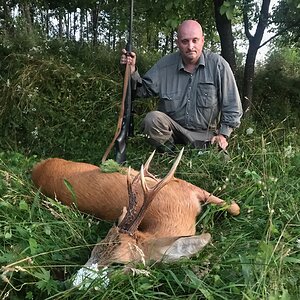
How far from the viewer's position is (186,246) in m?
2.85

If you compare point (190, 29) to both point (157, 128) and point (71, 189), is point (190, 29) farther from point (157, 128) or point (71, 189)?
point (71, 189)

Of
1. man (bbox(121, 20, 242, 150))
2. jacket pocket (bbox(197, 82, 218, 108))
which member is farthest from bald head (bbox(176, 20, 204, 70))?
jacket pocket (bbox(197, 82, 218, 108))

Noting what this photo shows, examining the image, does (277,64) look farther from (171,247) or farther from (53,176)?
(171,247)

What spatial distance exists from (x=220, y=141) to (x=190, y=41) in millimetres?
1106

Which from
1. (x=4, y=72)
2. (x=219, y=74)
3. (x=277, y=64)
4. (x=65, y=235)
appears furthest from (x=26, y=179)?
(x=277, y=64)

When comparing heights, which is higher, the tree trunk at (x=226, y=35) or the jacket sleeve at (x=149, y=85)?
the tree trunk at (x=226, y=35)

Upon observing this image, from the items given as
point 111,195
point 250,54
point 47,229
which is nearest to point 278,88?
point 250,54

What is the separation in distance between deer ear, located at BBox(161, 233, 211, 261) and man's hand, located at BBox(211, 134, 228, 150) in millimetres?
2242

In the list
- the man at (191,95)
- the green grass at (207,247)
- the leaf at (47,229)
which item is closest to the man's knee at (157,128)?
the man at (191,95)

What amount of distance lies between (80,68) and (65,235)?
5.33 m

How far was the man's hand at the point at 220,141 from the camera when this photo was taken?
508cm

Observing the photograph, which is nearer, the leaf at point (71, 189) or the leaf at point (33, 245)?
the leaf at point (33, 245)

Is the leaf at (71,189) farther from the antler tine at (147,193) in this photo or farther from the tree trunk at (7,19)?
the tree trunk at (7,19)

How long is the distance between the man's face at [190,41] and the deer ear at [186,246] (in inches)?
Result: 118
